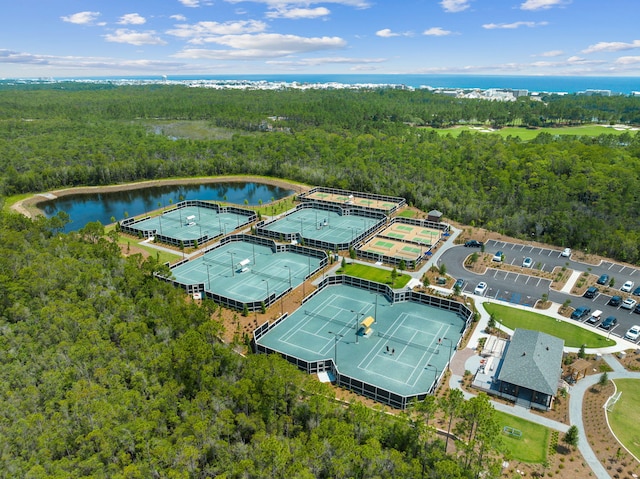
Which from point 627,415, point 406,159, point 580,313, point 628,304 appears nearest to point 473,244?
point 580,313

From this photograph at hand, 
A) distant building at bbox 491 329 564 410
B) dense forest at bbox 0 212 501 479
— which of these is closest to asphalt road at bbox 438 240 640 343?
distant building at bbox 491 329 564 410

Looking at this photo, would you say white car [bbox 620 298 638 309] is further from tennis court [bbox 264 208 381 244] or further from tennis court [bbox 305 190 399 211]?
tennis court [bbox 305 190 399 211]

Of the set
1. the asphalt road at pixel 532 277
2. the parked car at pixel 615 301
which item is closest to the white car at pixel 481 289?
the asphalt road at pixel 532 277

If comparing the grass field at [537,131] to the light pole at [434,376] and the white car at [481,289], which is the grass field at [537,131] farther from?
the light pole at [434,376]

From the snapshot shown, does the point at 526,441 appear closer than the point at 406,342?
Yes

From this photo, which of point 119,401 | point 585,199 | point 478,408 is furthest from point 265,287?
point 585,199

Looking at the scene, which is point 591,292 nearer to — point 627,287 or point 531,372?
point 627,287
